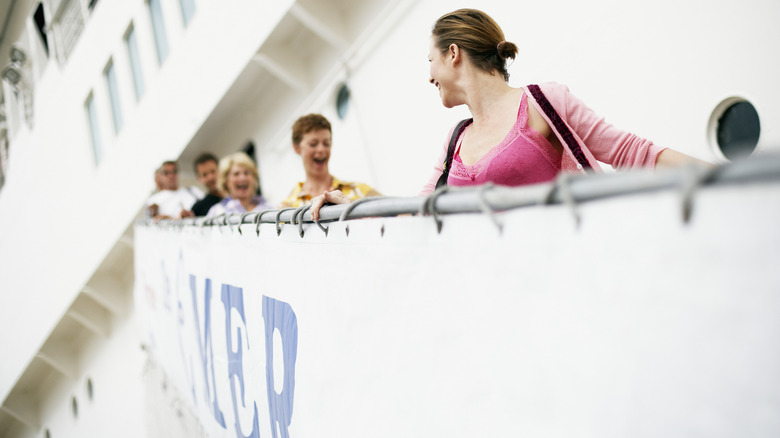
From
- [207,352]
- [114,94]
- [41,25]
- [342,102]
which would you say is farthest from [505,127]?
[41,25]

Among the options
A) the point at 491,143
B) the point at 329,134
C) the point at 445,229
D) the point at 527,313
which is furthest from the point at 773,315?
the point at 329,134

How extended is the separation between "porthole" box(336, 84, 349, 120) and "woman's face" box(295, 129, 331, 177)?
2152 millimetres

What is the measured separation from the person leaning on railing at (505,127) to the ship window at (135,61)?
6466 millimetres

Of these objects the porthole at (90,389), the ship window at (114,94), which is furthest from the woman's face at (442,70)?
the porthole at (90,389)

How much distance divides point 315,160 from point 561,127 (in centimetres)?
172

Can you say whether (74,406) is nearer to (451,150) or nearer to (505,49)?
(451,150)

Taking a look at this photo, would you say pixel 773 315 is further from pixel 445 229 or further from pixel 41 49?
pixel 41 49

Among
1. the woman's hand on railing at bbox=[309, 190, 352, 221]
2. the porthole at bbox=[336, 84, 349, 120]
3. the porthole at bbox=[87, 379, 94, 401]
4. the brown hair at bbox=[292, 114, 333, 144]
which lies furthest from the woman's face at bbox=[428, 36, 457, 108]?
the porthole at bbox=[87, 379, 94, 401]

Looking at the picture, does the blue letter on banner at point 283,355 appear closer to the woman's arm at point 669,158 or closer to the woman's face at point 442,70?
the woman's face at point 442,70

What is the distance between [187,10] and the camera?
6.21m

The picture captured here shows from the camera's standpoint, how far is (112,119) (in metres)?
7.63

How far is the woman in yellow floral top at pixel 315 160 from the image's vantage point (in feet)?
9.57

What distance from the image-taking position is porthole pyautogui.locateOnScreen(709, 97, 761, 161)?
2215mm

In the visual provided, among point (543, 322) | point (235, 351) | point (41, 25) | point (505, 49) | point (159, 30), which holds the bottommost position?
point (235, 351)
